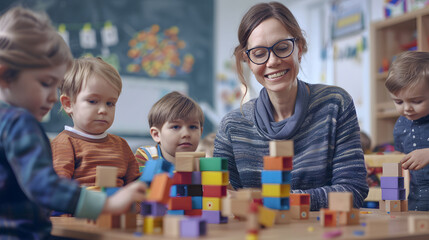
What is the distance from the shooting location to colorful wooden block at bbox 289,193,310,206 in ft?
3.90

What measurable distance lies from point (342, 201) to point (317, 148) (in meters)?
0.52

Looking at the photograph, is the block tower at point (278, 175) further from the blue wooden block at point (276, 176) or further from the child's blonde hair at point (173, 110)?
the child's blonde hair at point (173, 110)

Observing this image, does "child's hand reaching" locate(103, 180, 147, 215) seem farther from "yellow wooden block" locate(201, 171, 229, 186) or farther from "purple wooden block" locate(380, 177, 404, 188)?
"purple wooden block" locate(380, 177, 404, 188)

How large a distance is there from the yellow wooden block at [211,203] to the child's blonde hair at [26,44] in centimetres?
44

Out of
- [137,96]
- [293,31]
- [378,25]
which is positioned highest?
[378,25]

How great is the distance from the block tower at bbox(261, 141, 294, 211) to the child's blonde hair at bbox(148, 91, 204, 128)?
92 centimetres

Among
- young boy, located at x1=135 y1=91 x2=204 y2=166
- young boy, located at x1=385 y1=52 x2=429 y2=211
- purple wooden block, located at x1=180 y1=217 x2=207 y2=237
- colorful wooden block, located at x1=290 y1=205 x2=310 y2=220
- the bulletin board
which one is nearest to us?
purple wooden block, located at x1=180 y1=217 x2=207 y2=237

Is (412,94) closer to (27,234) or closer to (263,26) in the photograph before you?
(263,26)

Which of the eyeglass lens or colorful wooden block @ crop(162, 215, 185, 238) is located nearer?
colorful wooden block @ crop(162, 215, 185, 238)

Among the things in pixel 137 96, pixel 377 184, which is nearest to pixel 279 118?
pixel 377 184

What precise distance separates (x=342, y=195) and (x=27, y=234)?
0.66 metres

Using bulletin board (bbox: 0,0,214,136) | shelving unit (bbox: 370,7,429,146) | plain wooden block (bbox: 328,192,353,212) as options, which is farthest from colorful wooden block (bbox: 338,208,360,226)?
bulletin board (bbox: 0,0,214,136)

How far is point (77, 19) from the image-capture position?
485 centimetres

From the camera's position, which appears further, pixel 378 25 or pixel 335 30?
pixel 335 30
